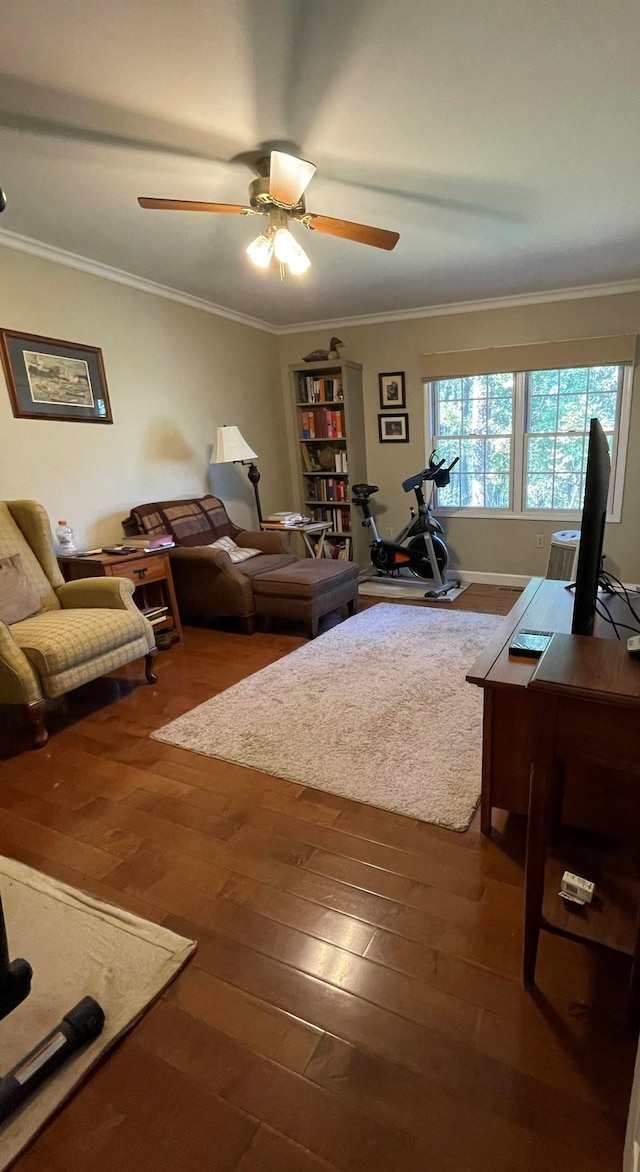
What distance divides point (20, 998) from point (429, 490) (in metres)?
4.71

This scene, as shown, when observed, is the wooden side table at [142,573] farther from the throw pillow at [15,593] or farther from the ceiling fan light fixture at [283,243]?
the ceiling fan light fixture at [283,243]

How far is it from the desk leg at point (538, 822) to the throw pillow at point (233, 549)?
3000mm

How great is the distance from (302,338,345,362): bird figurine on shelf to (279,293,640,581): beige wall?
18 centimetres

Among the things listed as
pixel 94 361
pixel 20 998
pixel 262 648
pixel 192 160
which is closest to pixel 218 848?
pixel 20 998

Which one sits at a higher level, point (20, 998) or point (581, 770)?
point (581, 770)

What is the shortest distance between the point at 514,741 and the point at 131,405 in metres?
3.35

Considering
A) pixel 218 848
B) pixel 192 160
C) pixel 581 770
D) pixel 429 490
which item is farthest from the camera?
pixel 429 490

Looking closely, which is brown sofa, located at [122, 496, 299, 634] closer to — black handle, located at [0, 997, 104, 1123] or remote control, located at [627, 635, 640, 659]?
black handle, located at [0, 997, 104, 1123]

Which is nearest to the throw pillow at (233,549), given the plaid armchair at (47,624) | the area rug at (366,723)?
the area rug at (366,723)

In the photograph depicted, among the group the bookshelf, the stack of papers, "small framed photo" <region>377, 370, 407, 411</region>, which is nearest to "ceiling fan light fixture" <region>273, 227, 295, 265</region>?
the stack of papers

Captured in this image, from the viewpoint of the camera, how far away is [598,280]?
3.95m

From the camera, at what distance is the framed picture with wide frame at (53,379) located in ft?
9.76

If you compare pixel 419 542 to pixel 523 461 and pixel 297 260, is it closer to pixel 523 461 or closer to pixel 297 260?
pixel 523 461

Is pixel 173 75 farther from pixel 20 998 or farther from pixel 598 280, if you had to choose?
pixel 598 280
